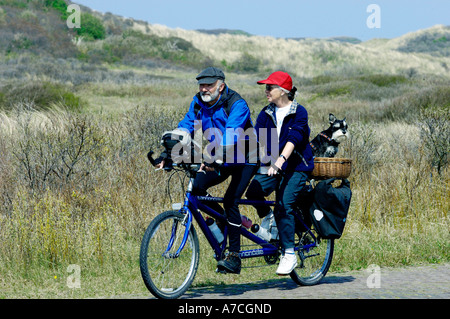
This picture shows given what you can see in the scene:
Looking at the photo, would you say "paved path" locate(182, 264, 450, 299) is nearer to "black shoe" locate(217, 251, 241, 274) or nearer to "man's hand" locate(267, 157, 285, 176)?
"black shoe" locate(217, 251, 241, 274)

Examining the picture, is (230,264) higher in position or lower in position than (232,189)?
lower

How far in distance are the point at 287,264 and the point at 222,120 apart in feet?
5.40

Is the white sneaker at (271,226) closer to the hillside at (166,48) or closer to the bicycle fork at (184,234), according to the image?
the bicycle fork at (184,234)

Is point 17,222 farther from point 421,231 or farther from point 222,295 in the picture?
point 421,231

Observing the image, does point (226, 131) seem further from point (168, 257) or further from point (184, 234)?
point (168, 257)

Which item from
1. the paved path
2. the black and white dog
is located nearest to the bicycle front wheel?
the paved path

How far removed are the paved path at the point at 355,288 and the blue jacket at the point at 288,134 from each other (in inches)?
50.3

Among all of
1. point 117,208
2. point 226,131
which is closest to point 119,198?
point 117,208

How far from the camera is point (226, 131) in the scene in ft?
20.2

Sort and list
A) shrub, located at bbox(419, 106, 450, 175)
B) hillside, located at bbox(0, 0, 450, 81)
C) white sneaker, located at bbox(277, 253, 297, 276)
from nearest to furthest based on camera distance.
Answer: white sneaker, located at bbox(277, 253, 297, 276) < shrub, located at bbox(419, 106, 450, 175) < hillside, located at bbox(0, 0, 450, 81)

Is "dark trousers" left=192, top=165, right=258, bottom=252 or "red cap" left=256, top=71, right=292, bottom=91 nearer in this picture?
"dark trousers" left=192, top=165, right=258, bottom=252

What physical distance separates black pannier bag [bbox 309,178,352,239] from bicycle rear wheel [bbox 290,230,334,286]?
29 cm

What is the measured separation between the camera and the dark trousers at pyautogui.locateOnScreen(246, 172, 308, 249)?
6.85 m

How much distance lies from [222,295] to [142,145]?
24.2 ft
